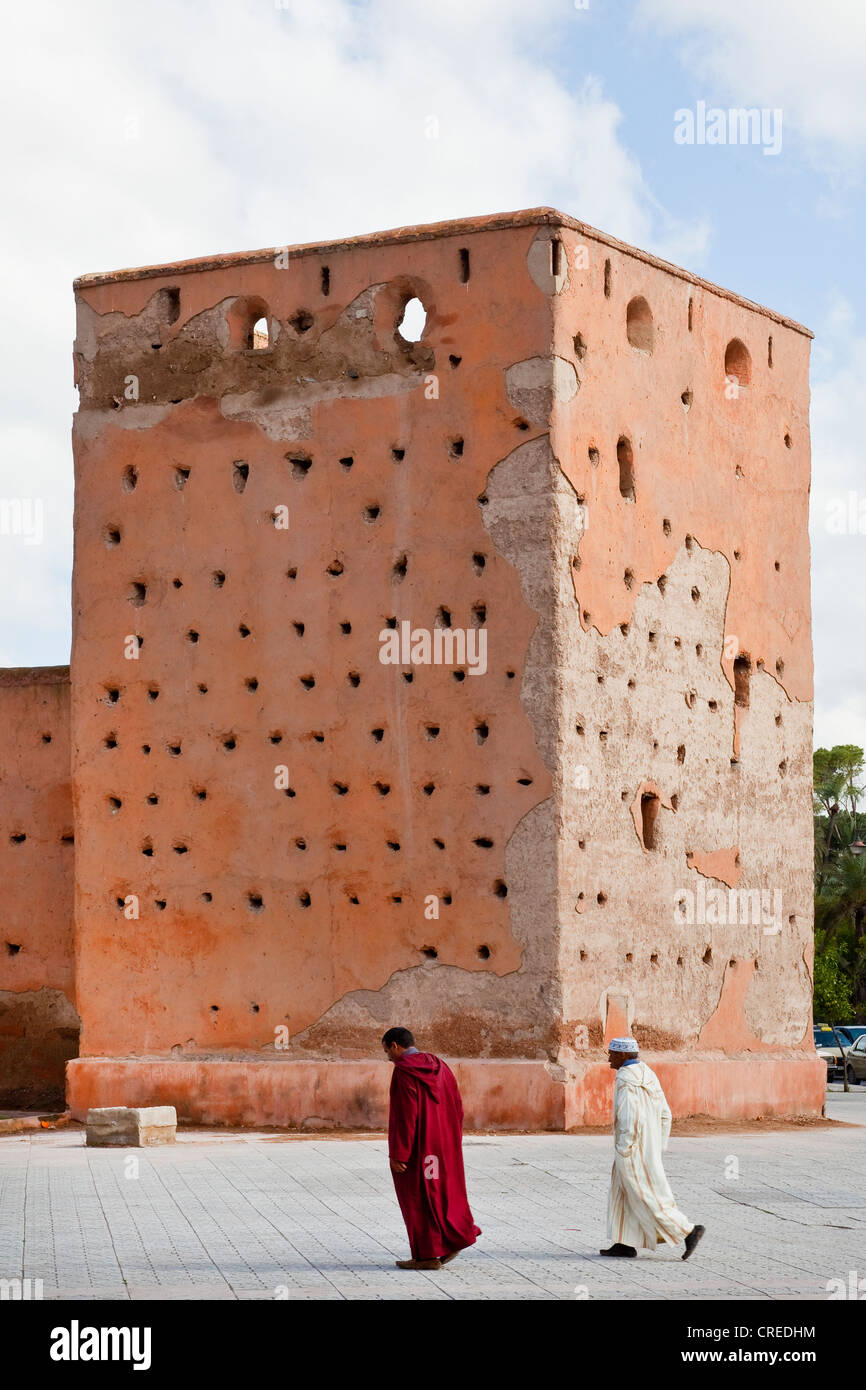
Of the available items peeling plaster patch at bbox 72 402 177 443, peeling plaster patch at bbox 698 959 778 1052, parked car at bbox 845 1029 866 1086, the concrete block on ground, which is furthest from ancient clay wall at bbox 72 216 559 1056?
parked car at bbox 845 1029 866 1086

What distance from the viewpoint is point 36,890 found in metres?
19.5

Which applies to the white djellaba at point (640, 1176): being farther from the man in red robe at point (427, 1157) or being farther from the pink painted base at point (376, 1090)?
the pink painted base at point (376, 1090)

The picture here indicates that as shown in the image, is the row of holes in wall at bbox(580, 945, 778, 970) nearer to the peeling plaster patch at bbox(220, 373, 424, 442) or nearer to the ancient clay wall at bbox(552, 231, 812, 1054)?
the ancient clay wall at bbox(552, 231, 812, 1054)

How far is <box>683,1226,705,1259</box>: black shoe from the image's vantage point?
31.9 feet

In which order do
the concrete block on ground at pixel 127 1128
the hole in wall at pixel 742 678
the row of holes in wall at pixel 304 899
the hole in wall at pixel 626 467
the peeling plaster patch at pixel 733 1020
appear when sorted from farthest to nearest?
1. the hole in wall at pixel 742 678
2. the peeling plaster patch at pixel 733 1020
3. the hole in wall at pixel 626 467
4. the row of holes in wall at pixel 304 899
5. the concrete block on ground at pixel 127 1128

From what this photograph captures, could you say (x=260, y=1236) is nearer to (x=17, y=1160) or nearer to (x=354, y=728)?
(x=17, y=1160)

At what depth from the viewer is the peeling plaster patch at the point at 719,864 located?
59.3ft

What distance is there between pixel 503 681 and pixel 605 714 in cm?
101

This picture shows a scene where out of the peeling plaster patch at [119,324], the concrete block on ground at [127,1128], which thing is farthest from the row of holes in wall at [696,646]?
the concrete block on ground at [127,1128]

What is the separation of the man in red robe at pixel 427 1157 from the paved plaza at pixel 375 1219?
0.16 metres

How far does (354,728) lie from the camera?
17.1 metres

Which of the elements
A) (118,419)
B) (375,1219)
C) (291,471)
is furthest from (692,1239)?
(118,419)

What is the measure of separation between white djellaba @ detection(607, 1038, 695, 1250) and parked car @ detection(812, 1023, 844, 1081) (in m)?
26.0
